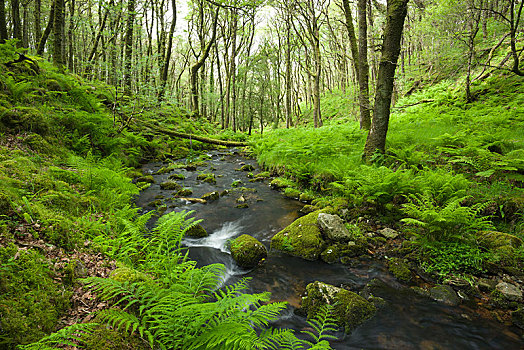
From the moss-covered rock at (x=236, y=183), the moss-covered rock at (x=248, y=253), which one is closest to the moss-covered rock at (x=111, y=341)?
the moss-covered rock at (x=248, y=253)

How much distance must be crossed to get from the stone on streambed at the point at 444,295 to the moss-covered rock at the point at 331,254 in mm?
1591

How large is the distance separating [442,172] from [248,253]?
4.76 meters

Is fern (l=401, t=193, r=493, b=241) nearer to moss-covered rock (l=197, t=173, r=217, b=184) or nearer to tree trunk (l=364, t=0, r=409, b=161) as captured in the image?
tree trunk (l=364, t=0, r=409, b=161)

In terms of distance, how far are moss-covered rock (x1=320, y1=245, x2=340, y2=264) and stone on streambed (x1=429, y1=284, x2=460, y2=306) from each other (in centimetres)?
159

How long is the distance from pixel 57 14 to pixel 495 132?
623 inches

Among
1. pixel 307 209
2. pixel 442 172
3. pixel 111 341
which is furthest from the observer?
pixel 307 209

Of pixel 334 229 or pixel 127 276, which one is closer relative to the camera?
pixel 127 276

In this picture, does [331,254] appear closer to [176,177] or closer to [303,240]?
[303,240]

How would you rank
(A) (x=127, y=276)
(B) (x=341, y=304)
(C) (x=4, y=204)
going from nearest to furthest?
(A) (x=127, y=276)
(C) (x=4, y=204)
(B) (x=341, y=304)

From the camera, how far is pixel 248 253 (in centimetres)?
500

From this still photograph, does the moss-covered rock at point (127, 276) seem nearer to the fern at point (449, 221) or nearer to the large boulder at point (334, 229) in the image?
the large boulder at point (334, 229)

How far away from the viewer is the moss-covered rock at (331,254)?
4852 millimetres

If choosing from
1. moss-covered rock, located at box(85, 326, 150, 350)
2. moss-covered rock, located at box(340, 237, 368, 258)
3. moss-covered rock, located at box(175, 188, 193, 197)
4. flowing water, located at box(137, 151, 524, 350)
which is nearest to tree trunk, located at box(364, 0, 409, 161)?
moss-covered rock, located at box(340, 237, 368, 258)

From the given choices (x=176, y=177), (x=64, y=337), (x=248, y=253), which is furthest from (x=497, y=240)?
(x=176, y=177)
